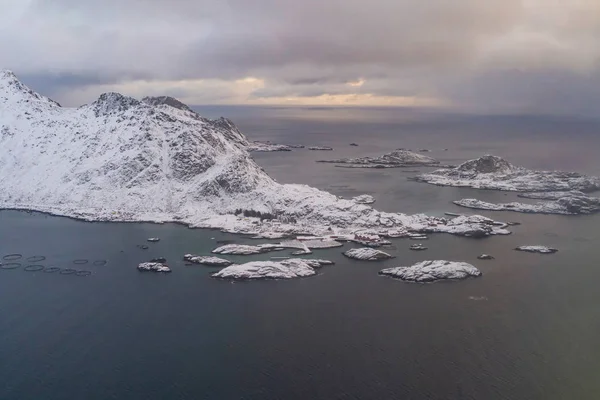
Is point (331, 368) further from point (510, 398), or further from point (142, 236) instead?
point (142, 236)

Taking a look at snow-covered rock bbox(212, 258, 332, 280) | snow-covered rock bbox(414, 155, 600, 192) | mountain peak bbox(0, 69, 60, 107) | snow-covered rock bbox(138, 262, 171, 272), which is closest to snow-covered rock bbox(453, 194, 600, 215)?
snow-covered rock bbox(414, 155, 600, 192)

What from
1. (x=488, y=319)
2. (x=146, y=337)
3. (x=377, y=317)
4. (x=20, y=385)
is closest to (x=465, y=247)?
(x=488, y=319)

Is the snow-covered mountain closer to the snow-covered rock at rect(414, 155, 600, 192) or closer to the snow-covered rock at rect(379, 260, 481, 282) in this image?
the snow-covered rock at rect(379, 260, 481, 282)

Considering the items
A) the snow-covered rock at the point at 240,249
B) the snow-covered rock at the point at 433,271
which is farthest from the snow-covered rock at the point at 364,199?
the snow-covered rock at the point at 433,271

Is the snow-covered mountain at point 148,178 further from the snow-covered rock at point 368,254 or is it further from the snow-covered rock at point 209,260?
the snow-covered rock at point 209,260

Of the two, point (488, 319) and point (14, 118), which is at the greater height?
point (14, 118)

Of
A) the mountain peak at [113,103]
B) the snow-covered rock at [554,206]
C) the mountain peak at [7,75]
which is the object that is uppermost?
the mountain peak at [7,75]

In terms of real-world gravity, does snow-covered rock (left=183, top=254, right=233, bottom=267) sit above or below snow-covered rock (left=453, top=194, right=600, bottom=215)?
below
